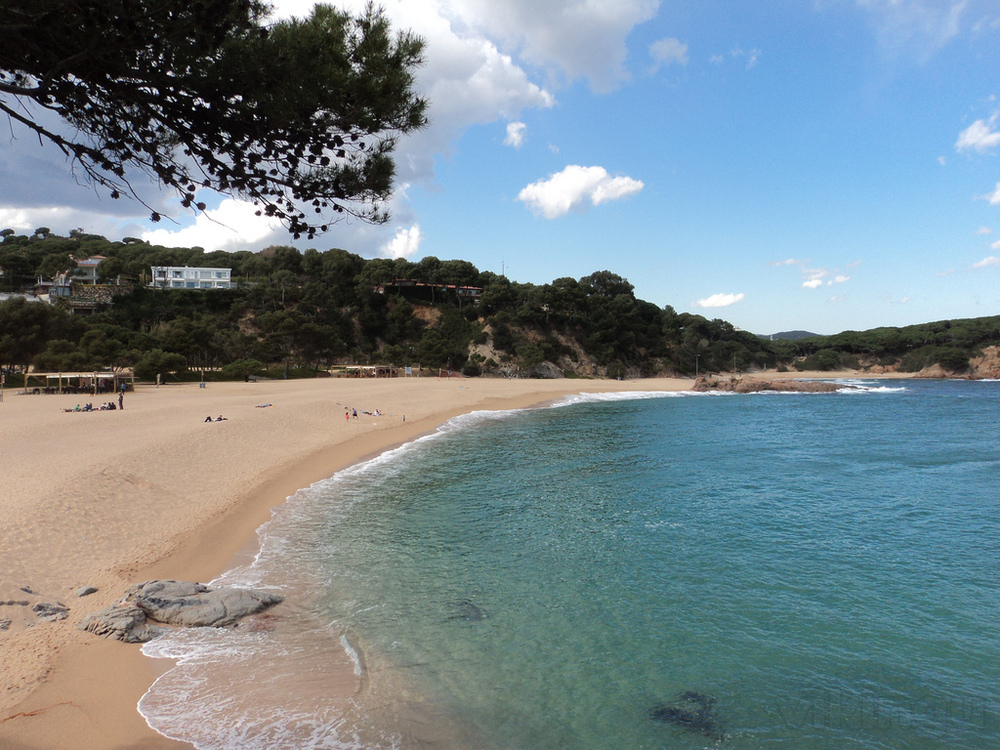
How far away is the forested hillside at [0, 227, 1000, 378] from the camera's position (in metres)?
63.4

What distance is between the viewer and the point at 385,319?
8281 centimetres

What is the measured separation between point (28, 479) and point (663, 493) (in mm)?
17064

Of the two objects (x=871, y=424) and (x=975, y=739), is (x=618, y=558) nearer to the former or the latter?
(x=975, y=739)

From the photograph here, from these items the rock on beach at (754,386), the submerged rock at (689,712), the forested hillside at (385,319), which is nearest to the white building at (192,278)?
the forested hillside at (385,319)

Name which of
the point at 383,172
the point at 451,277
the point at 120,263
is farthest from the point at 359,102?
the point at 120,263

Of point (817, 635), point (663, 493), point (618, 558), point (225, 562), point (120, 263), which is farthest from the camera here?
point (120, 263)

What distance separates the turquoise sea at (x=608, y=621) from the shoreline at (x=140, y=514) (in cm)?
54

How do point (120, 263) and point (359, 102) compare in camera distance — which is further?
point (120, 263)

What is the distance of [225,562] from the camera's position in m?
10.6

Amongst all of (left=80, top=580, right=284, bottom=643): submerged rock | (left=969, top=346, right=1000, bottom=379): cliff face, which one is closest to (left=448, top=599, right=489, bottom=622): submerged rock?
(left=80, top=580, right=284, bottom=643): submerged rock

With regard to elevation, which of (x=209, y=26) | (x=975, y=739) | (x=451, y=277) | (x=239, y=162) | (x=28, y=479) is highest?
(x=451, y=277)

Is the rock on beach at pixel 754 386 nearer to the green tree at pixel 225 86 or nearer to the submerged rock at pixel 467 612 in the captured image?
the submerged rock at pixel 467 612

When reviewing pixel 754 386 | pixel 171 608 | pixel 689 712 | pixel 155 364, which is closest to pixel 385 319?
pixel 155 364

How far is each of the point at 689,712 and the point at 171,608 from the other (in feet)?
24.8
